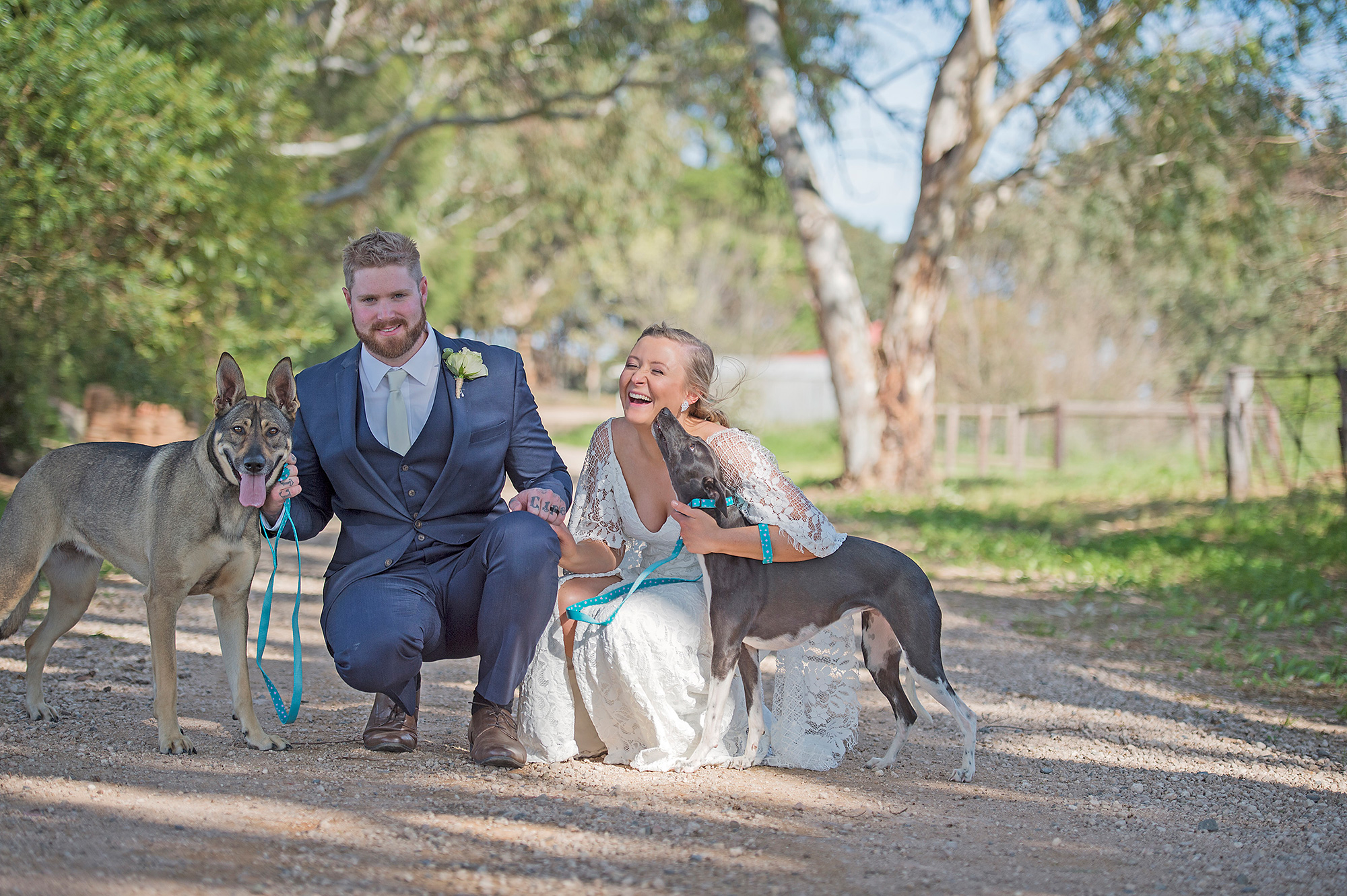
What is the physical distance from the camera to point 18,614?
4.50 metres

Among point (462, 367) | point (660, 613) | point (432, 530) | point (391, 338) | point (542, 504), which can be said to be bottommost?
point (660, 613)

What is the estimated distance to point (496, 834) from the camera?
10.9 feet

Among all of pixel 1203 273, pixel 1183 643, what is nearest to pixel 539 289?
pixel 1203 273

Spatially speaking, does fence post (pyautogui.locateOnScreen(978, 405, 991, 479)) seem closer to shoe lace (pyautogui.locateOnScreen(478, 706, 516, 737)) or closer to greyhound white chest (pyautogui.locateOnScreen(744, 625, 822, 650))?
greyhound white chest (pyautogui.locateOnScreen(744, 625, 822, 650))

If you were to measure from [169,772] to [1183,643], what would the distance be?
6.24 metres

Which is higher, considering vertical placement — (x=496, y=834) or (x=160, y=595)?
(x=160, y=595)

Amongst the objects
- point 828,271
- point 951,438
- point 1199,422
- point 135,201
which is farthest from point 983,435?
point 135,201

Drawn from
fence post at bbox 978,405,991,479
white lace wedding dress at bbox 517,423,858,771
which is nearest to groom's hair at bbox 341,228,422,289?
white lace wedding dress at bbox 517,423,858,771

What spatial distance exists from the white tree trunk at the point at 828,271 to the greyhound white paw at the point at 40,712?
1304 cm

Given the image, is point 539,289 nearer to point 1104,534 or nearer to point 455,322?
point 455,322

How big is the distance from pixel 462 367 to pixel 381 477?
1.84 ft

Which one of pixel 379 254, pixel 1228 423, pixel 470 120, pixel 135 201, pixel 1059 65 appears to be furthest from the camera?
pixel 470 120

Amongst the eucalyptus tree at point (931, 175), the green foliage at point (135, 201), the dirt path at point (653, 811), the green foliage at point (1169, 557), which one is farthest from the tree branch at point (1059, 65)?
the dirt path at point (653, 811)

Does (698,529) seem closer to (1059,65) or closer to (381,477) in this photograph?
(381,477)
